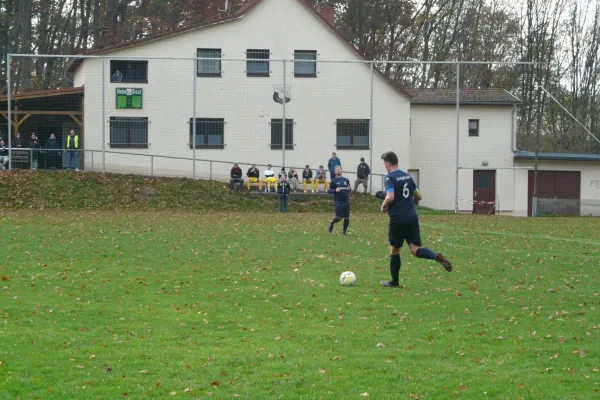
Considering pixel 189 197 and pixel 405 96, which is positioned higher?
pixel 405 96

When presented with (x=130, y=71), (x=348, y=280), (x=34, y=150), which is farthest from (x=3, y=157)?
(x=348, y=280)

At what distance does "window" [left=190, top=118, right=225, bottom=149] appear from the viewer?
41131 mm

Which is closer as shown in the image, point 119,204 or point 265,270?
point 265,270

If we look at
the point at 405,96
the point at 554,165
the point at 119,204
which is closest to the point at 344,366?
the point at 119,204

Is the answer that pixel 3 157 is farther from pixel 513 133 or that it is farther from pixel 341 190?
pixel 513 133

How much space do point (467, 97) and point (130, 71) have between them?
18105 millimetres

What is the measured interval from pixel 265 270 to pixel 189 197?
2186 centimetres

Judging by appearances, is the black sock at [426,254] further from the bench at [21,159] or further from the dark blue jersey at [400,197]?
the bench at [21,159]

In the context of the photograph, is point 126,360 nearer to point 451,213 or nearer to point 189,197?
point 189,197

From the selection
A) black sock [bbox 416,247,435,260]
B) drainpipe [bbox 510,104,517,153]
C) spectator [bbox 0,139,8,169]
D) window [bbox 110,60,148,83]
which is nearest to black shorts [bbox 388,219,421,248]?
black sock [bbox 416,247,435,260]

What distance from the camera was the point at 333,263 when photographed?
55.4ft

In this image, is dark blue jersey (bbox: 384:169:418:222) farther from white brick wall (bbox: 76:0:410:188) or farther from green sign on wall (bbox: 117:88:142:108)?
green sign on wall (bbox: 117:88:142:108)

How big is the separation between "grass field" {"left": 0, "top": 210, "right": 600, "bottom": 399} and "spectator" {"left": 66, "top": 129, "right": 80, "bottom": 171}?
18034 mm

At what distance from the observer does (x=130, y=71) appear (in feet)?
135
